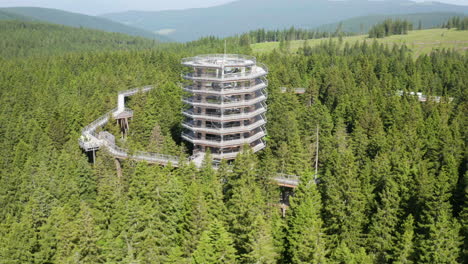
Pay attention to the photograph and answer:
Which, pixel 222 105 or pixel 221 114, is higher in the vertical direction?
pixel 222 105

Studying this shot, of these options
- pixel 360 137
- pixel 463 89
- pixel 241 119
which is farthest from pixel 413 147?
pixel 463 89

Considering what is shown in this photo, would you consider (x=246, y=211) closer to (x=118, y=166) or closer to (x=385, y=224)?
(x=385, y=224)

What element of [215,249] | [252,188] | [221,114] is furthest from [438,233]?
[221,114]

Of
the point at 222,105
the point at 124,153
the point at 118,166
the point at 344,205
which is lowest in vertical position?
the point at 118,166

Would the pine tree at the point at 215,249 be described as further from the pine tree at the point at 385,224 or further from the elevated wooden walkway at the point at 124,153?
the elevated wooden walkway at the point at 124,153

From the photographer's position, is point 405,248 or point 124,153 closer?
point 405,248

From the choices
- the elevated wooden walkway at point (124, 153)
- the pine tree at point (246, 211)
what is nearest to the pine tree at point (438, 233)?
the pine tree at point (246, 211)
